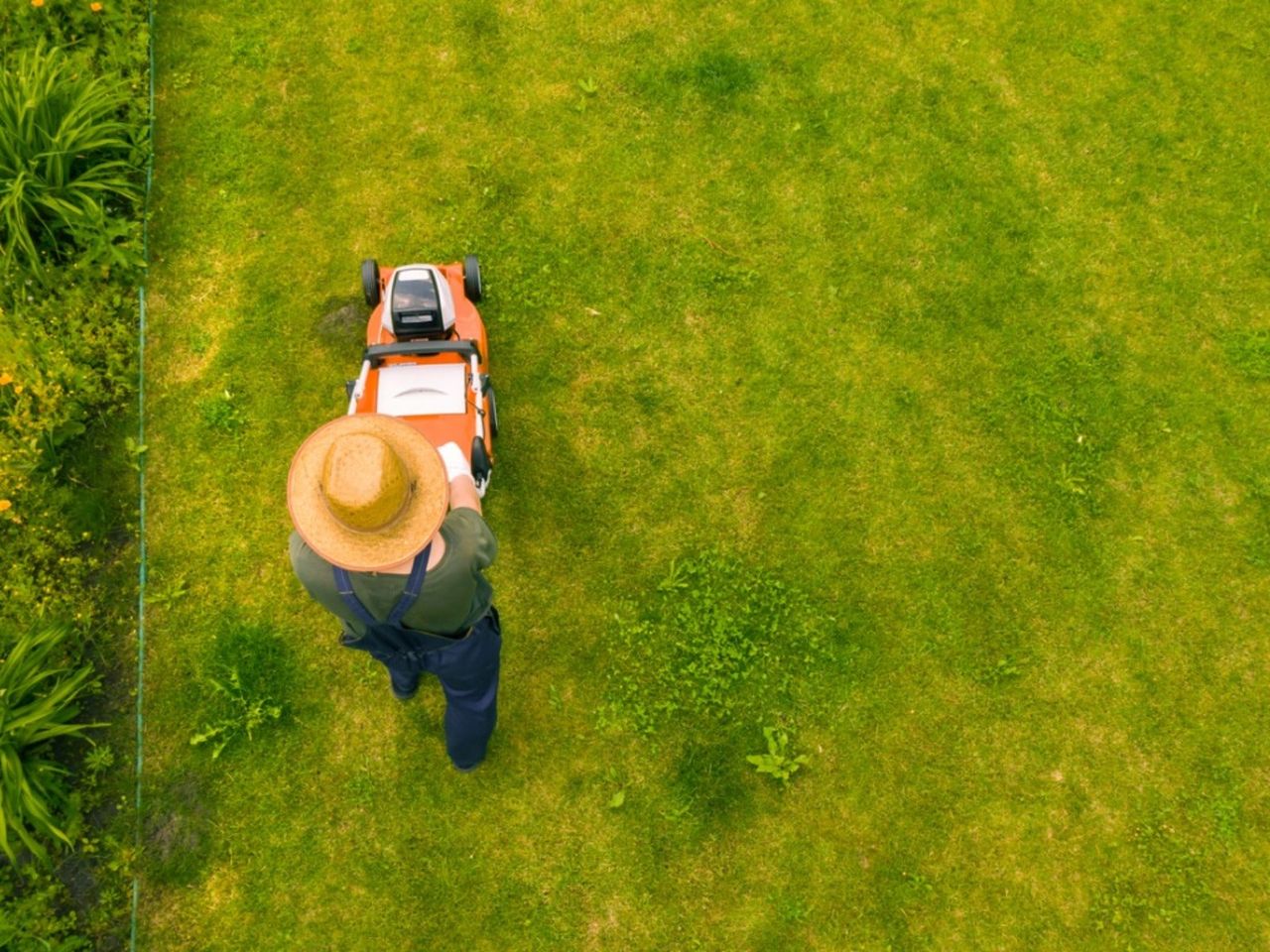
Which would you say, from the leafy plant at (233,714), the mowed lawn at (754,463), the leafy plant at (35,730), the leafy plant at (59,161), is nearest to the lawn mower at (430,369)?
the mowed lawn at (754,463)

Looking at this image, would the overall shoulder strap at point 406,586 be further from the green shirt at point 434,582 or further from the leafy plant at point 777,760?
the leafy plant at point 777,760

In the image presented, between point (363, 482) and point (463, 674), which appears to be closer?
point (363, 482)

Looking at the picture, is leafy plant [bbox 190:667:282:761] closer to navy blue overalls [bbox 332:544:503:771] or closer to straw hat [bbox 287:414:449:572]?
navy blue overalls [bbox 332:544:503:771]

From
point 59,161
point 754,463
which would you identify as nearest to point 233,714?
point 754,463

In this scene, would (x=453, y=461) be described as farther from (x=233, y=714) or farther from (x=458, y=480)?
(x=233, y=714)

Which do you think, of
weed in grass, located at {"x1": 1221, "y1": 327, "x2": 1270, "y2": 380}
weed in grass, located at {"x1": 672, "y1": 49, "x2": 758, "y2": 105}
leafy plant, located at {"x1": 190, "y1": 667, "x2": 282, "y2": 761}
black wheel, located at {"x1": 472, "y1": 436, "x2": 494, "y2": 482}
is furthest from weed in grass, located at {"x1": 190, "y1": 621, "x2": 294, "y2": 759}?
weed in grass, located at {"x1": 1221, "y1": 327, "x2": 1270, "y2": 380}
